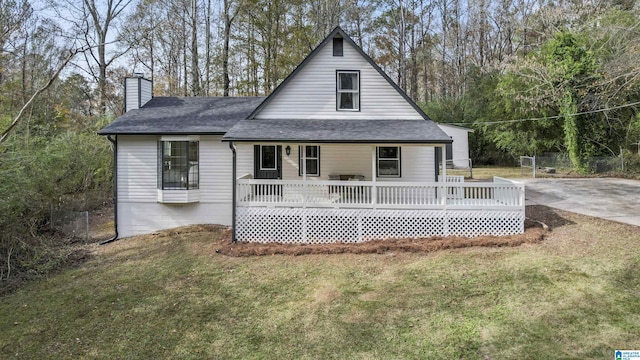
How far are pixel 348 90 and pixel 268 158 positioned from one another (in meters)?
3.72

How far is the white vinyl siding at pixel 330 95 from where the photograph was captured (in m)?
11.8

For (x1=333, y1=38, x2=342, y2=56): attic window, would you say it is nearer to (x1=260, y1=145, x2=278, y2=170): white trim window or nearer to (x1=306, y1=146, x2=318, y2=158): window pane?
(x1=306, y1=146, x2=318, y2=158): window pane

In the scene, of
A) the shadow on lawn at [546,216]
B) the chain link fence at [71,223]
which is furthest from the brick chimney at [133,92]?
the shadow on lawn at [546,216]

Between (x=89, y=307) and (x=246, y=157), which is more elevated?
(x=246, y=157)

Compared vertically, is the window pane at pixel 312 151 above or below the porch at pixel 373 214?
above

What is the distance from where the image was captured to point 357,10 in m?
32.1

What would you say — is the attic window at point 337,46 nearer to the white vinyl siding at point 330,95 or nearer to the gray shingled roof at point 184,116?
the white vinyl siding at point 330,95

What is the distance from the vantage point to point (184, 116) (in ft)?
42.0

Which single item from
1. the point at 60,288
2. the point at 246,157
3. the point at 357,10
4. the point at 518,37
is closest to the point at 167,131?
the point at 246,157

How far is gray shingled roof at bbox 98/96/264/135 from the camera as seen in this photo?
11664mm

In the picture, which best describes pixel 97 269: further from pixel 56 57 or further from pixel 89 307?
pixel 56 57

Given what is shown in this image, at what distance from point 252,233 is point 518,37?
36394 millimetres

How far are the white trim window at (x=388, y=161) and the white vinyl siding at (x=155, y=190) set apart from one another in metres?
5.33

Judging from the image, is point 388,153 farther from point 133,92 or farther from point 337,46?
point 133,92
